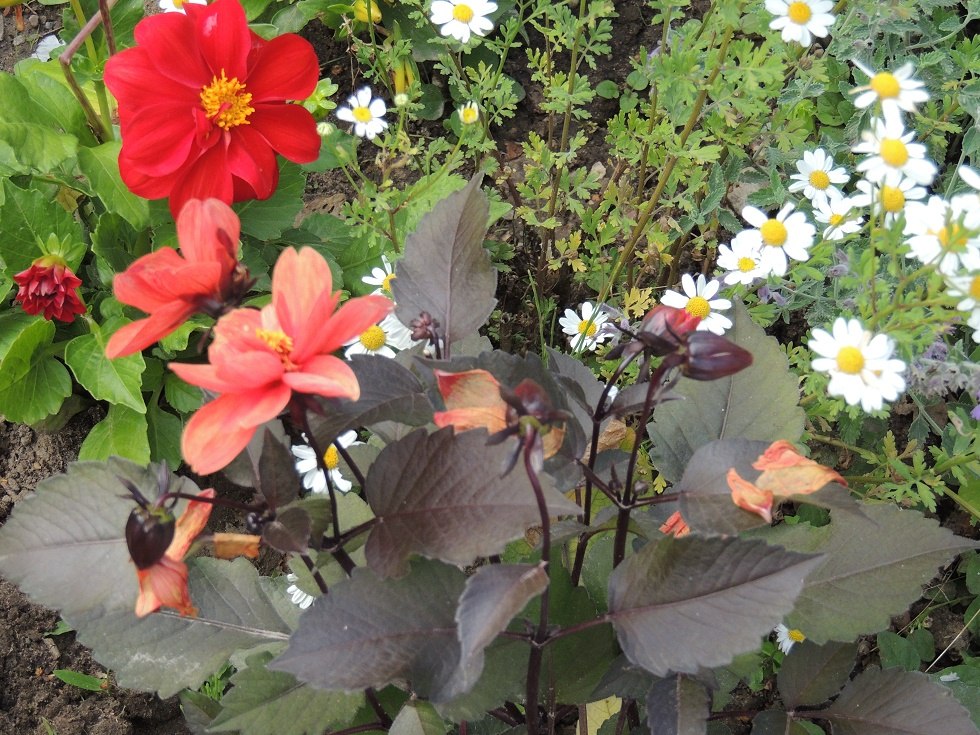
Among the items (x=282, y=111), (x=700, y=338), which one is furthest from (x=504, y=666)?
(x=282, y=111)

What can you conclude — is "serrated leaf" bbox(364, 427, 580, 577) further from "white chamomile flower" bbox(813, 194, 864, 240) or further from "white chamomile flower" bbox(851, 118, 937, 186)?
"white chamomile flower" bbox(813, 194, 864, 240)

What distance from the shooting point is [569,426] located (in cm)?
71

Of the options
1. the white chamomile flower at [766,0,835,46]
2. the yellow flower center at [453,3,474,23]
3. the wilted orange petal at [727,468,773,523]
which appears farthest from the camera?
the yellow flower center at [453,3,474,23]

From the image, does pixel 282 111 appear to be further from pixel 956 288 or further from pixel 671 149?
pixel 956 288

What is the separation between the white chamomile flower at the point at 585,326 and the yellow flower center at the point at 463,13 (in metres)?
0.46

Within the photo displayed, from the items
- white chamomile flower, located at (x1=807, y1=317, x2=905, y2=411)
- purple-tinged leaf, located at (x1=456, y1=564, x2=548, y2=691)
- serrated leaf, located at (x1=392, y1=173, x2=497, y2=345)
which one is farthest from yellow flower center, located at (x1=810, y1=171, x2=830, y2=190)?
purple-tinged leaf, located at (x1=456, y1=564, x2=548, y2=691)

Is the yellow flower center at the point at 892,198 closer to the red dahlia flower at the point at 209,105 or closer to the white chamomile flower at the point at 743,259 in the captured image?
Result: the white chamomile flower at the point at 743,259

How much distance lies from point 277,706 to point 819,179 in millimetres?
923

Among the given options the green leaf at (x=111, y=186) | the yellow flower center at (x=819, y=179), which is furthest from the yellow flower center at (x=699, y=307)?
the green leaf at (x=111, y=186)

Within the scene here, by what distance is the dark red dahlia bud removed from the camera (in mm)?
569

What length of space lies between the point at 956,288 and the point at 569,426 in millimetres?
314

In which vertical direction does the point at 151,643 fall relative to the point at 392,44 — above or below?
below

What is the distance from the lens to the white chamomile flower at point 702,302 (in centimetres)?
113

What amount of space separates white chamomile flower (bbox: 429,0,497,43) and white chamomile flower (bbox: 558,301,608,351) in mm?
439
